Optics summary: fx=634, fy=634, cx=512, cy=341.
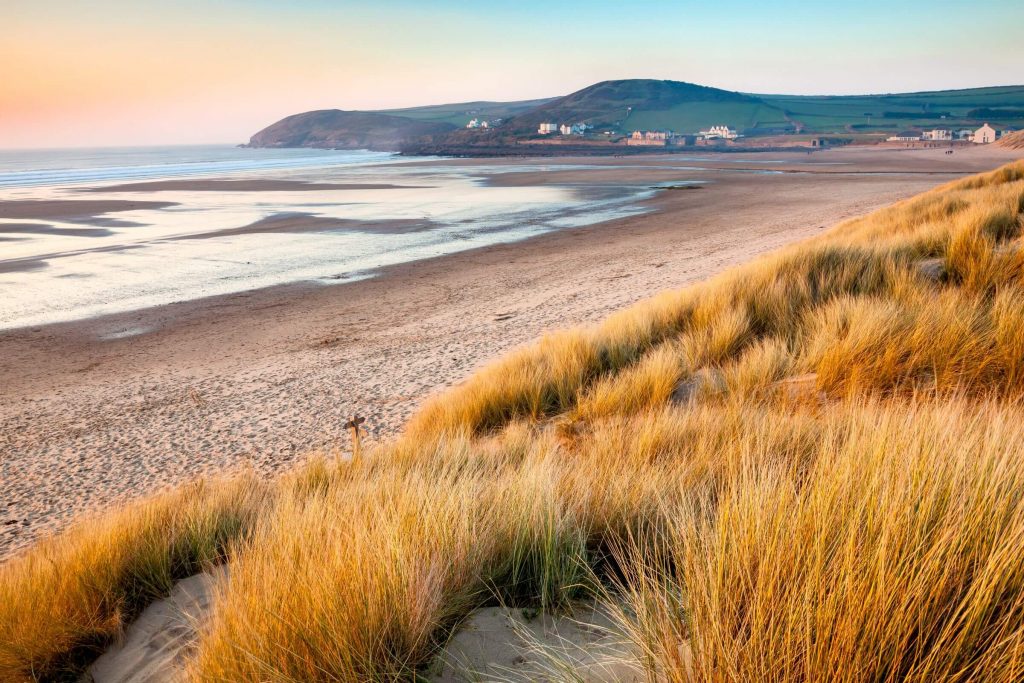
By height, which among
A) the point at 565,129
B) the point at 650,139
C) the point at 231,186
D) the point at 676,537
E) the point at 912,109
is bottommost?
the point at 676,537

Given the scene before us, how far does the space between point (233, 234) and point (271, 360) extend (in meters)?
14.2

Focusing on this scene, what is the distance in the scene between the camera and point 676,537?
75.0 inches

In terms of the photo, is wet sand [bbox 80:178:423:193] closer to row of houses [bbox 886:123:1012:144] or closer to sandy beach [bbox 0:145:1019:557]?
sandy beach [bbox 0:145:1019:557]

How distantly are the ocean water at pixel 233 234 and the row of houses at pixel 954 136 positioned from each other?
9080 centimetres

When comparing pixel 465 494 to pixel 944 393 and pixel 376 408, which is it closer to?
pixel 944 393

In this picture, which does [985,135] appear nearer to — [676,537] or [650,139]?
[650,139]

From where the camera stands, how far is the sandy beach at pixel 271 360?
5777 mm

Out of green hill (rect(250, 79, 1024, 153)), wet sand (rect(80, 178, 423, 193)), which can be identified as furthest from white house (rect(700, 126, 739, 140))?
wet sand (rect(80, 178, 423, 193))

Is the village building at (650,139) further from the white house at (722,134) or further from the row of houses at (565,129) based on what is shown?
the row of houses at (565,129)

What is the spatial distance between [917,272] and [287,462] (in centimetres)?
634

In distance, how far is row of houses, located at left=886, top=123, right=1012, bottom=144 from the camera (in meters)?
94.6

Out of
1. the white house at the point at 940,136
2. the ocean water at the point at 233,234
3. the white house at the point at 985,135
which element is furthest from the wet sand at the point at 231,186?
the white house at the point at 940,136

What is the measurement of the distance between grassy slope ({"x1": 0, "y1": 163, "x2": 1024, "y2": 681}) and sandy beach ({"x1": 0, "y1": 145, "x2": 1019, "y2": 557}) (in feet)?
8.30

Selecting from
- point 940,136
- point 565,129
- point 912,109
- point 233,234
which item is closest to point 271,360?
point 233,234
